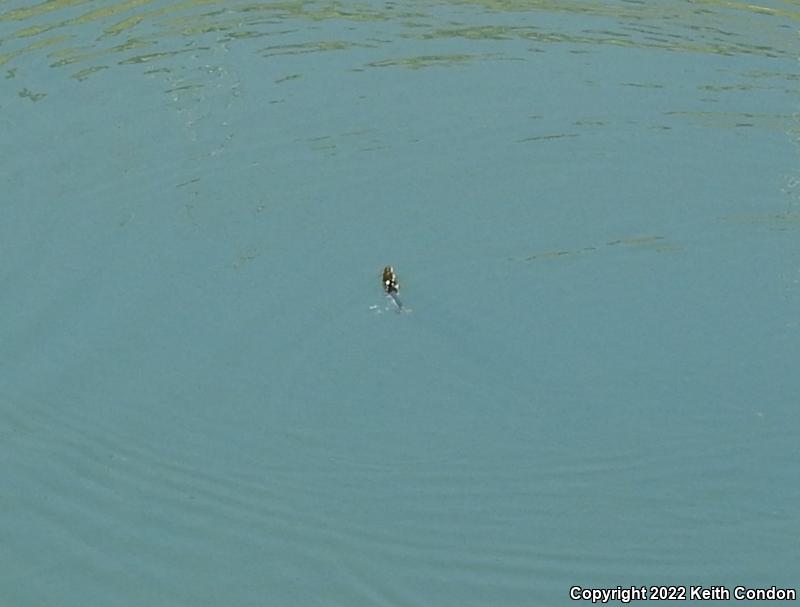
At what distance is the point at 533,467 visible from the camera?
47.8ft

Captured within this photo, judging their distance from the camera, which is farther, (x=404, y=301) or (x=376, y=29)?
(x=376, y=29)

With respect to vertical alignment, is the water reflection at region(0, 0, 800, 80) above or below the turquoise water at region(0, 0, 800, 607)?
above

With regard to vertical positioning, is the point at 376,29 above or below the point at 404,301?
above

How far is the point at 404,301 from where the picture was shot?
54.4 feet

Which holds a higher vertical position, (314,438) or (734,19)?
(734,19)

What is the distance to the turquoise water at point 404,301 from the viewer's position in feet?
45.6

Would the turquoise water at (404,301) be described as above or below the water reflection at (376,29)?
below

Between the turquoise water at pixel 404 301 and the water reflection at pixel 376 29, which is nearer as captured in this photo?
the turquoise water at pixel 404 301

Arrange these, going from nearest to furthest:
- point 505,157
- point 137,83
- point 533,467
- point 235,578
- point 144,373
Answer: point 235,578, point 533,467, point 144,373, point 505,157, point 137,83

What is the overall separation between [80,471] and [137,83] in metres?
7.63

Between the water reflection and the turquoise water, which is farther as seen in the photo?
the water reflection

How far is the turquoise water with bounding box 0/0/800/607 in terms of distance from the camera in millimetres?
13898

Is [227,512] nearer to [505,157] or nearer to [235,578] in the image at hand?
[235,578]

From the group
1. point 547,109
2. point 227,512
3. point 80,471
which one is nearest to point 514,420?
point 227,512
